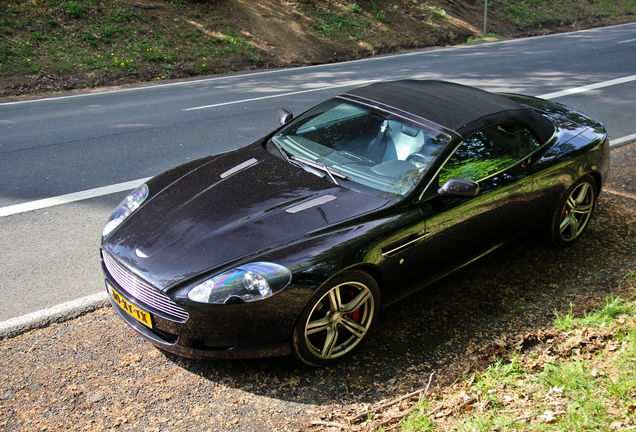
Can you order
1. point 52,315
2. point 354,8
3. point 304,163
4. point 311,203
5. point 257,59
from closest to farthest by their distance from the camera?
point 311,203
point 52,315
point 304,163
point 257,59
point 354,8

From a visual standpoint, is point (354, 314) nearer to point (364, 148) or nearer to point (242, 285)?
point (242, 285)

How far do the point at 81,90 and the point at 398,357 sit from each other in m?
12.0

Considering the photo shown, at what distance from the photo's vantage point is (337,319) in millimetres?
3312

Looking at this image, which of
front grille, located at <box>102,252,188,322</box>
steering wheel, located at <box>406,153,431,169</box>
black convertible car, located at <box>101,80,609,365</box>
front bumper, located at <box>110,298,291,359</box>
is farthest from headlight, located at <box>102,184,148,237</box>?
steering wheel, located at <box>406,153,431,169</box>

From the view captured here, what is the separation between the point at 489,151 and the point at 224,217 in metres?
2.07

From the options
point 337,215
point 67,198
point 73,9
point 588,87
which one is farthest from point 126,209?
point 73,9

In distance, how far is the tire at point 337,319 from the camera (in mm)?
3166

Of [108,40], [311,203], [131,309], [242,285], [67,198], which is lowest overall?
[108,40]

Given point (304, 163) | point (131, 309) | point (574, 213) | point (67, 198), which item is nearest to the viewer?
point (131, 309)

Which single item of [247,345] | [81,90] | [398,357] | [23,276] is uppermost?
[247,345]

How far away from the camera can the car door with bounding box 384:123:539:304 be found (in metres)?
3.63

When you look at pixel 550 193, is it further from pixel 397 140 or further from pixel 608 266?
pixel 397 140

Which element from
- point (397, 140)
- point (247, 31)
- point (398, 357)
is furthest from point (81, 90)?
point (398, 357)

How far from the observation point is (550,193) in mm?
4406
